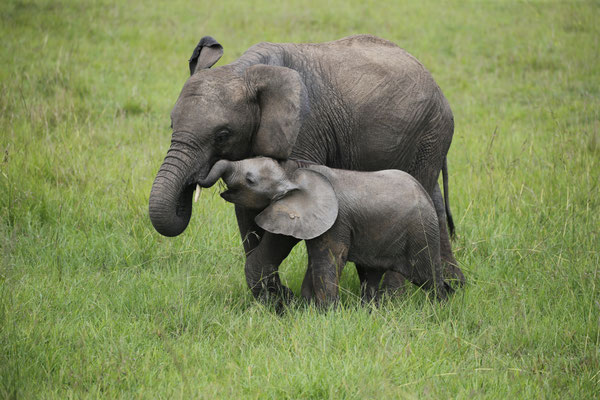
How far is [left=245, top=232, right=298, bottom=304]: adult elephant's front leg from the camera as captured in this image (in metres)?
4.10

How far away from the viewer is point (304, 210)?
382 cm

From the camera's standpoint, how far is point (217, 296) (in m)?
4.48

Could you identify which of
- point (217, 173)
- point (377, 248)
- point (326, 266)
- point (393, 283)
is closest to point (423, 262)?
point (377, 248)

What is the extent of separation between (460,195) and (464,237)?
0.83 metres

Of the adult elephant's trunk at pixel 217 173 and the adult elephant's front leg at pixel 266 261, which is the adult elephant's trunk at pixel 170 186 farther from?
the adult elephant's front leg at pixel 266 261

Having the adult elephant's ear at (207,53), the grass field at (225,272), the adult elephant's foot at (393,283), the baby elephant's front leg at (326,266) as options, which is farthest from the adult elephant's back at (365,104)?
the grass field at (225,272)

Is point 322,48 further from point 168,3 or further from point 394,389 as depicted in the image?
point 168,3

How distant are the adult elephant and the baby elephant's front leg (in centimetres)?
24

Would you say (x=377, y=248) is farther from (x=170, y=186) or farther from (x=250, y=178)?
(x=170, y=186)

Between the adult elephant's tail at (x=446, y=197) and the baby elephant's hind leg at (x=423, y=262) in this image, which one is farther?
the adult elephant's tail at (x=446, y=197)

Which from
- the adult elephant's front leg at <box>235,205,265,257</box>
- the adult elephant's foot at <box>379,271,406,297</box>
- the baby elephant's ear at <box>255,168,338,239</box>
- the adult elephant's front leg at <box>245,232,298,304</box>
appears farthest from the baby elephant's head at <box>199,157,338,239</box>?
the adult elephant's foot at <box>379,271,406,297</box>

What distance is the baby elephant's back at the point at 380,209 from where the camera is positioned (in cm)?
394

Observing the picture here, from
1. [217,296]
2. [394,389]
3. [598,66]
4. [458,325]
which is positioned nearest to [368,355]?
[394,389]

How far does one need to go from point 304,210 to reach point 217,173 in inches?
20.7
